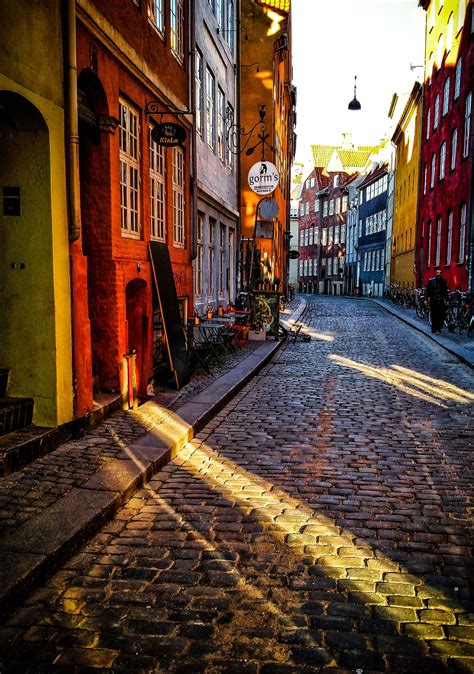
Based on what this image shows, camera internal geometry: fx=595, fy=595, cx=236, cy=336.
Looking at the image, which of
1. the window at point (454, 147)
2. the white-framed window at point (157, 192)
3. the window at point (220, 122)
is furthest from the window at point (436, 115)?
the white-framed window at point (157, 192)

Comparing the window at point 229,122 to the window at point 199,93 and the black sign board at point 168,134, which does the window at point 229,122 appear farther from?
the black sign board at point 168,134

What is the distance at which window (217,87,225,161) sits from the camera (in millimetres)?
16625

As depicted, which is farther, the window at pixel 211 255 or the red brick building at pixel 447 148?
the red brick building at pixel 447 148

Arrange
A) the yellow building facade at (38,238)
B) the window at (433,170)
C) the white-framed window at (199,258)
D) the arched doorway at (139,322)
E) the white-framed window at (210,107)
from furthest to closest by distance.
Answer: the window at (433,170)
the white-framed window at (210,107)
the white-framed window at (199,258)
the arched doorway at (139,322)
the yellow building facade at (38,238)

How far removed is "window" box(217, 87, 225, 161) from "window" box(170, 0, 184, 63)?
16.8 ft

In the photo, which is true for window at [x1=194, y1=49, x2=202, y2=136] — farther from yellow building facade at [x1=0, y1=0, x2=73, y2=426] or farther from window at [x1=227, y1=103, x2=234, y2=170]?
yellow building facade at [x1=0, y1=0, x2=73, y2=426]

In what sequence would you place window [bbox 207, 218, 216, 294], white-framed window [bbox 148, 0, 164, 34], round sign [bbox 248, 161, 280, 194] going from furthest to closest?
round sign [bbox 248, 161, 280, 194] → window [bbox 207, 218, 216, 294] → white-framed window [bbox 148, 0, 164, 34]

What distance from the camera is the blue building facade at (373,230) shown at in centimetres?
5184

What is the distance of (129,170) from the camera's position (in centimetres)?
858

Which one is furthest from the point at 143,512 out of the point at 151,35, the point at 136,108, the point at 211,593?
the point at 151,35

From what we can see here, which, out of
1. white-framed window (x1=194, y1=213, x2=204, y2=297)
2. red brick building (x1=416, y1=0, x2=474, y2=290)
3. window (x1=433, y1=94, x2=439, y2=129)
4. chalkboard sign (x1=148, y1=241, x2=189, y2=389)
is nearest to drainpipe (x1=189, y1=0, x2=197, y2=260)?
chalkboard sign (x1=148, y1=241, x2=189, y2=389)

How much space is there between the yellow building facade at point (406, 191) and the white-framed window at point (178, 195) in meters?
26.9

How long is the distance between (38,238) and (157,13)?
5879 millimetres

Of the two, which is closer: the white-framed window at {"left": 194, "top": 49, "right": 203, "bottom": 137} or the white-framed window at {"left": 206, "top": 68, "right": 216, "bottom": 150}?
the white-framed window at {"left": 194, "top": 49, "right": 203, "bottom": 137}
